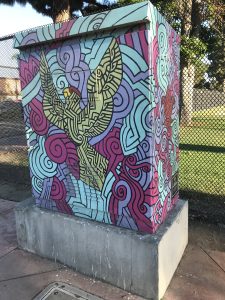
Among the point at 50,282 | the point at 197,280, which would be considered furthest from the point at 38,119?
the point at 197,280

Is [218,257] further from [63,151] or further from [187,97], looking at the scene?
[187,97]

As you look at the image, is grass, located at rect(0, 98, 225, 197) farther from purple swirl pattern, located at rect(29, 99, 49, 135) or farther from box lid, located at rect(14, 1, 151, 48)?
box lid, located at rect(14, 1, 151, 48)

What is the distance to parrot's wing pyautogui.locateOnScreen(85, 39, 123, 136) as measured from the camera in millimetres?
2541

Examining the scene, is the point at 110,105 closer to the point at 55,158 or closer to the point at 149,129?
the point at 149,129

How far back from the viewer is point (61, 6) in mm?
10125

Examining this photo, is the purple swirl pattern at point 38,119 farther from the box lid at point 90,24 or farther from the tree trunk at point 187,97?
the tree trunk at point 187,97

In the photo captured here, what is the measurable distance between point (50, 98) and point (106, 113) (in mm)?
636

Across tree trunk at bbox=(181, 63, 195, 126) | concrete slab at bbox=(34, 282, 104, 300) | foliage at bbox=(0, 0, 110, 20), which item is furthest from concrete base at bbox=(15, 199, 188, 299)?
foliage at bbox=(0, 0, 110, 20)

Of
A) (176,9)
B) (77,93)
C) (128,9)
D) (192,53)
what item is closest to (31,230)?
(77,93)

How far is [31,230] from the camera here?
10.9 feet

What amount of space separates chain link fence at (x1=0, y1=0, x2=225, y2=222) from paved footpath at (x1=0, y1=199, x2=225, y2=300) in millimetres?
877

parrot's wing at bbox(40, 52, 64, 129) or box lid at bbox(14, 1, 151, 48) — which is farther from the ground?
box lid at bbox(14, 1, 151, 48)

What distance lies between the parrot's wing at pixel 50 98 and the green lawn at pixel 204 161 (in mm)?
2799

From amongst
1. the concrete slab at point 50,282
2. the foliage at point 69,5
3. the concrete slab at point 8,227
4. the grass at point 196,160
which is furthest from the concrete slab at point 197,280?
the foliage at point 69,5
